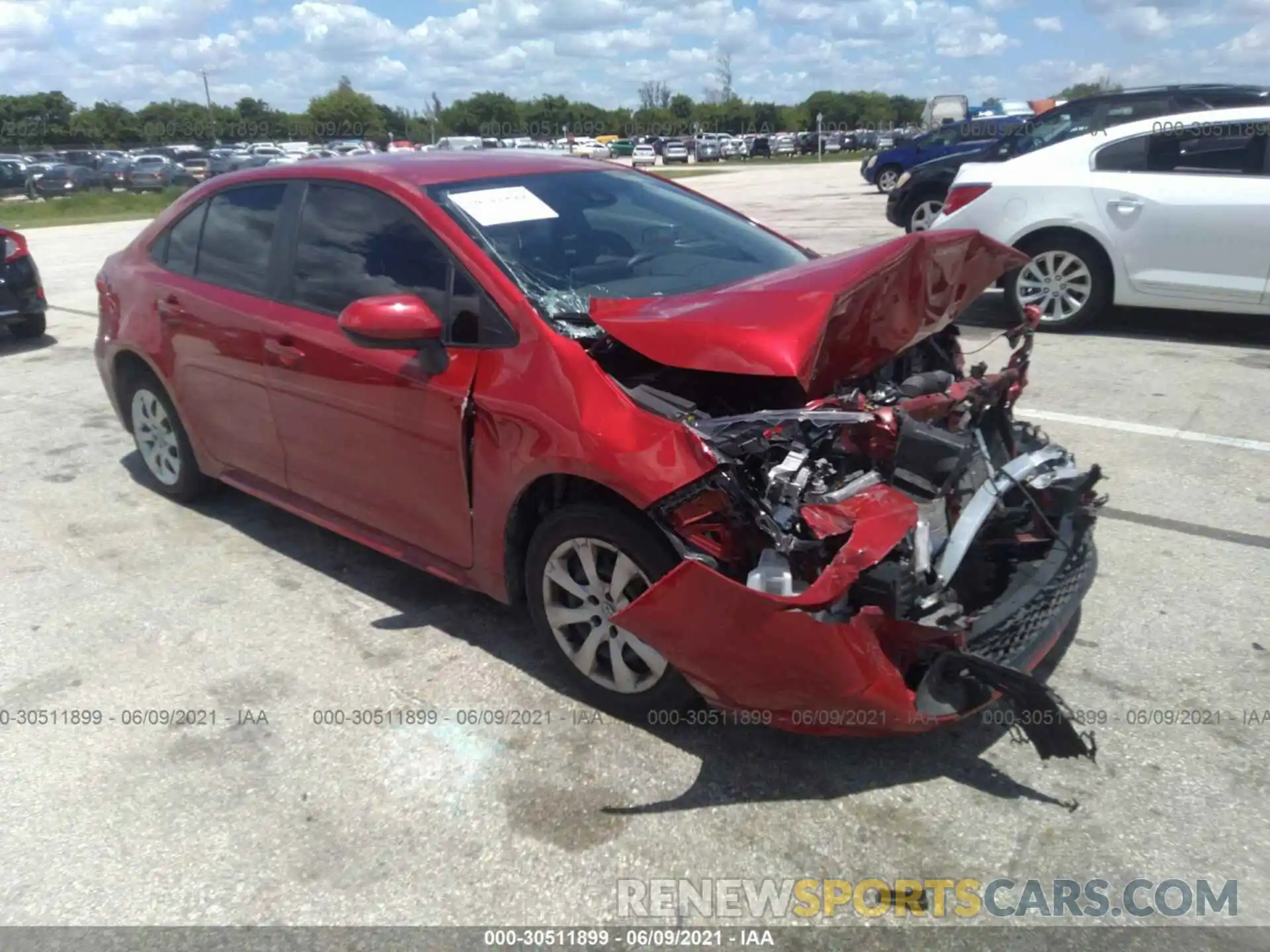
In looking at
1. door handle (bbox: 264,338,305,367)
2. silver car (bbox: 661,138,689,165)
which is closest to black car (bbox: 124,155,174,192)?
silver car (bbox: 661,138,689,165)

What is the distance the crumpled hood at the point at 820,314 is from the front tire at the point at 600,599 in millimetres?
536

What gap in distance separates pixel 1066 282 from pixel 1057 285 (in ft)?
0.26

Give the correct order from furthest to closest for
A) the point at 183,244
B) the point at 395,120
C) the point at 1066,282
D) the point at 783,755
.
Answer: the point at 395,120
the point at 1066,282
the point at 183,244
the point at 783,755

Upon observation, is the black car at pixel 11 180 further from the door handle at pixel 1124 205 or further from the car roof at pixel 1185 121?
the door handle at pixel 1124 205

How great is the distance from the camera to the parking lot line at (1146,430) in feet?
18.2

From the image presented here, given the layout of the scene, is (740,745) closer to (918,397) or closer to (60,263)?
(918,397)

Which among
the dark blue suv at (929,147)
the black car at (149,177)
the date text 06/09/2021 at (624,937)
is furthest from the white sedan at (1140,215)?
the black car at (149,177)

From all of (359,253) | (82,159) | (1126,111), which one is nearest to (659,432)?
(359,253)

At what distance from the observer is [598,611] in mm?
3223

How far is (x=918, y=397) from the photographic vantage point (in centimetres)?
321

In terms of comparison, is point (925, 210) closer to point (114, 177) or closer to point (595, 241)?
point (595, 241)

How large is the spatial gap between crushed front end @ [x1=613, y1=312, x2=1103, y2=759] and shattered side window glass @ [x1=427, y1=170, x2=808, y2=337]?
1.93ft

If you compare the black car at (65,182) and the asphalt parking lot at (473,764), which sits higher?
the black car at (65,182)

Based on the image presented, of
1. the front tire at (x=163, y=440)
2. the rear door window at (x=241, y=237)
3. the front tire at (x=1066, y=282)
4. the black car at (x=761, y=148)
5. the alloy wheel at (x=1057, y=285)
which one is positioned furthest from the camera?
the black car at (x=761, y=148)
